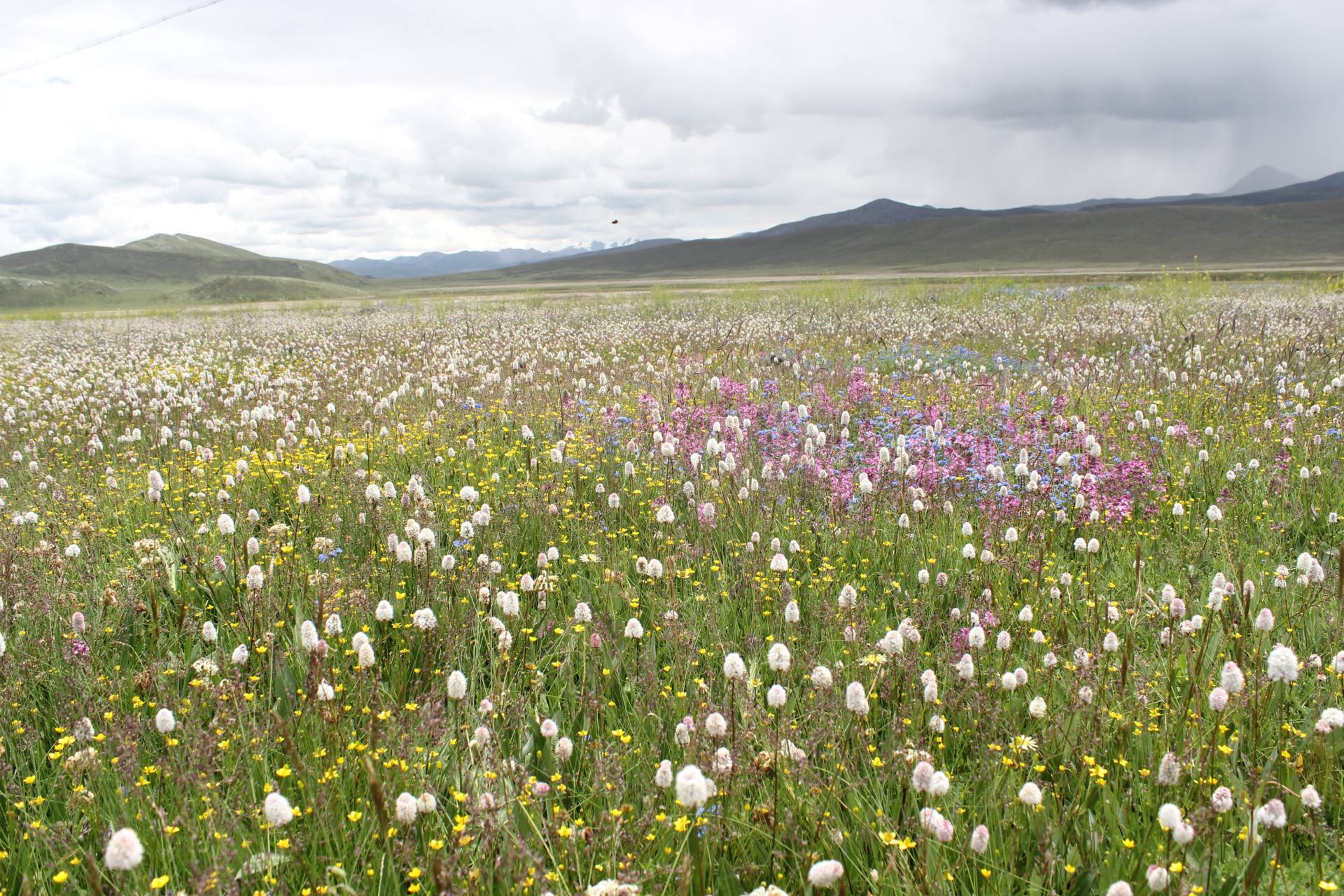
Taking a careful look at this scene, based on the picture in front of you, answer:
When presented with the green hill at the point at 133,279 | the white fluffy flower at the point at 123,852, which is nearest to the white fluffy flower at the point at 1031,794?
the white fluffy flower at the point at 123,852

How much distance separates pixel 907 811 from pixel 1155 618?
82.6 inches

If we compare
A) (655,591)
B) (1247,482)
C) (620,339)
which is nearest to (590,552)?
(655,591)

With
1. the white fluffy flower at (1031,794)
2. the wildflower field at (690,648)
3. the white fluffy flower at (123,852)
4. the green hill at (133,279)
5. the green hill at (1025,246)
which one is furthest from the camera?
the green hill at (1025,246)

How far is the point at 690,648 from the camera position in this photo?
3.33 metres

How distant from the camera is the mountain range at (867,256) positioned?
108m

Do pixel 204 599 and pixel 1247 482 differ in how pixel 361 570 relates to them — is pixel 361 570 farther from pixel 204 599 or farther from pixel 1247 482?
pixel 1247 482

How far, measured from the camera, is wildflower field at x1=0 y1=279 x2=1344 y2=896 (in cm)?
231

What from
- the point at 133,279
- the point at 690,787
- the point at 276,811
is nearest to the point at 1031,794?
the point at 690,787

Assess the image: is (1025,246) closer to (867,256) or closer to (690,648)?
(867,256)

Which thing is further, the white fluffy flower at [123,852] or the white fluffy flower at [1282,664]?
the white fluffy flower at [1282,664]

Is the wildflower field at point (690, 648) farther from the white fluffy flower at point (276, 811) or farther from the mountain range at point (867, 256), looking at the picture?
the mountain range at point (867, 256)

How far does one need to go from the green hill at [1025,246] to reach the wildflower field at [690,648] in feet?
315

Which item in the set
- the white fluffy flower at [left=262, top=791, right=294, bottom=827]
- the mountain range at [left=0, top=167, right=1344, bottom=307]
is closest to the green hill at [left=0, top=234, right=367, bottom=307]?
the mountain range at [left=0, top=167, right=1344, bottom=307]

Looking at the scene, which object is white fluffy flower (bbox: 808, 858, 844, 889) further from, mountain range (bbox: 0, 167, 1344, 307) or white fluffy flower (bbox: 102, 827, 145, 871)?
mountain range (bbox: 0, 167, 1344, 307)
